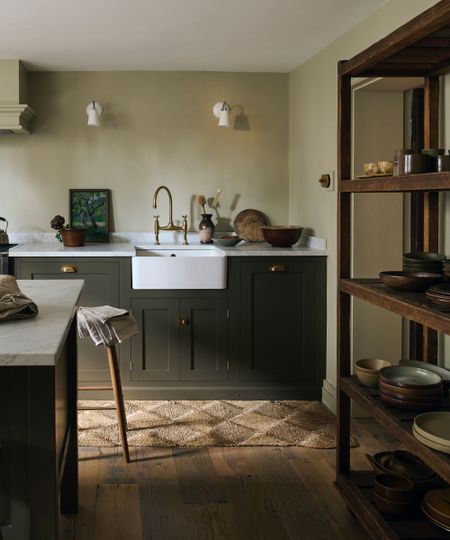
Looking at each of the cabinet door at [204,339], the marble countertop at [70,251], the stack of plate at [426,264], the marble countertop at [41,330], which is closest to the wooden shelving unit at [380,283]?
the stack of plate at [426,264]

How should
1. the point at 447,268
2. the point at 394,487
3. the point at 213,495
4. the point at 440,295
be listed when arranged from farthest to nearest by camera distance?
the point at 213,495, the point at 394,487, the point at 447,268, the point at 440,295

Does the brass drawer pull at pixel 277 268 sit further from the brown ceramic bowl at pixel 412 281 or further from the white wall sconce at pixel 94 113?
the brown ceramic bowl at pixel 412 281

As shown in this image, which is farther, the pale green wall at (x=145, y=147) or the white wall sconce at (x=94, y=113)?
the pale green wall at (x=145, y=147)

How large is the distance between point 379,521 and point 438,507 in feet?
0.72

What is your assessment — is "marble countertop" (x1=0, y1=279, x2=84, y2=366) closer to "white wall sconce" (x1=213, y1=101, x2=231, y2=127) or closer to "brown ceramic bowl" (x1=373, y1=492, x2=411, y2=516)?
"brown ceramic bowl" (x1=373, y1=492, x2=411, y2=516)

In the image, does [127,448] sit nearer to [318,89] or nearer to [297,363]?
[297,363]

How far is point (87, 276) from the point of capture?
476 centimetres

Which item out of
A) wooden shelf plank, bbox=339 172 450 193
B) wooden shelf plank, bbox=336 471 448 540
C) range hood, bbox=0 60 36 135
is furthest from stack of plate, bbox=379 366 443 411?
range hood, bbox=0 60 36 135

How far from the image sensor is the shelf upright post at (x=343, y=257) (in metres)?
3.07

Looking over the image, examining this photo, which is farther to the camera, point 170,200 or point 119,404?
point 170,200

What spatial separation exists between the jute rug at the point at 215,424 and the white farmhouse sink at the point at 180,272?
30.2 inches

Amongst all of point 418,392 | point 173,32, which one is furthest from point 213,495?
point 173,32

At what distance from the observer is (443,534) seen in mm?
2570

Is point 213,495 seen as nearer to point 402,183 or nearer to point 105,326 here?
point 105,326
